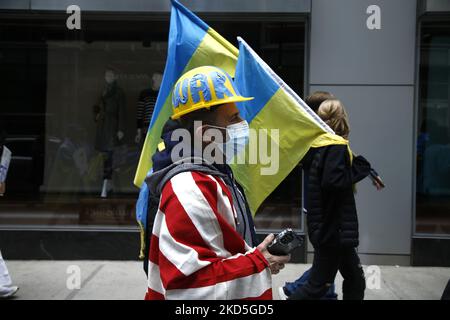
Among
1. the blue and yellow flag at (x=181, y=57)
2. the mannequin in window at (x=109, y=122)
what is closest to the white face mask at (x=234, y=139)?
the blue and yellow flag at (x=181, y=57)

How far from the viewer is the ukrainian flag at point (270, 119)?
3480 millimetres

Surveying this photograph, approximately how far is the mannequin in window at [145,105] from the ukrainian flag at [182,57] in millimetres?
4106

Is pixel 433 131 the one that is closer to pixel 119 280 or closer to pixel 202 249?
pixel 119 280

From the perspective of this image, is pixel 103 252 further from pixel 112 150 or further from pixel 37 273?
pixel 112 150

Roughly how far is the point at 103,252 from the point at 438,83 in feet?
16.5

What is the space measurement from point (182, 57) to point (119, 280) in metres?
3.42

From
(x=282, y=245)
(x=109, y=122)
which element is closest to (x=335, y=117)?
(x=282, y=245)

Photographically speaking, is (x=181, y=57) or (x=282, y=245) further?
(x=181, y=57)

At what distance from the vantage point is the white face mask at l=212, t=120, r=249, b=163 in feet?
7.48

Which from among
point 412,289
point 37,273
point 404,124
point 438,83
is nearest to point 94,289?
point 37,273

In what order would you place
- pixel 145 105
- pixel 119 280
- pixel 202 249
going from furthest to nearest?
pixel 145 105
pixel 119 280
pixel 202 249

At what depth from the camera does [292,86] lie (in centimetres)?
717

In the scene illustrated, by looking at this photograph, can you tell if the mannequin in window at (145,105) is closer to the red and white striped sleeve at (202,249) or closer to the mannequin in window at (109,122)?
the mannequin in window at (109,122)

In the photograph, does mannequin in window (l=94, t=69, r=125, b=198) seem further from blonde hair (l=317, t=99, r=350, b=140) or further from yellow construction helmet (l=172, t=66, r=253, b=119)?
yellow construction helmet (l=172, t=66, r=253, b=119)
